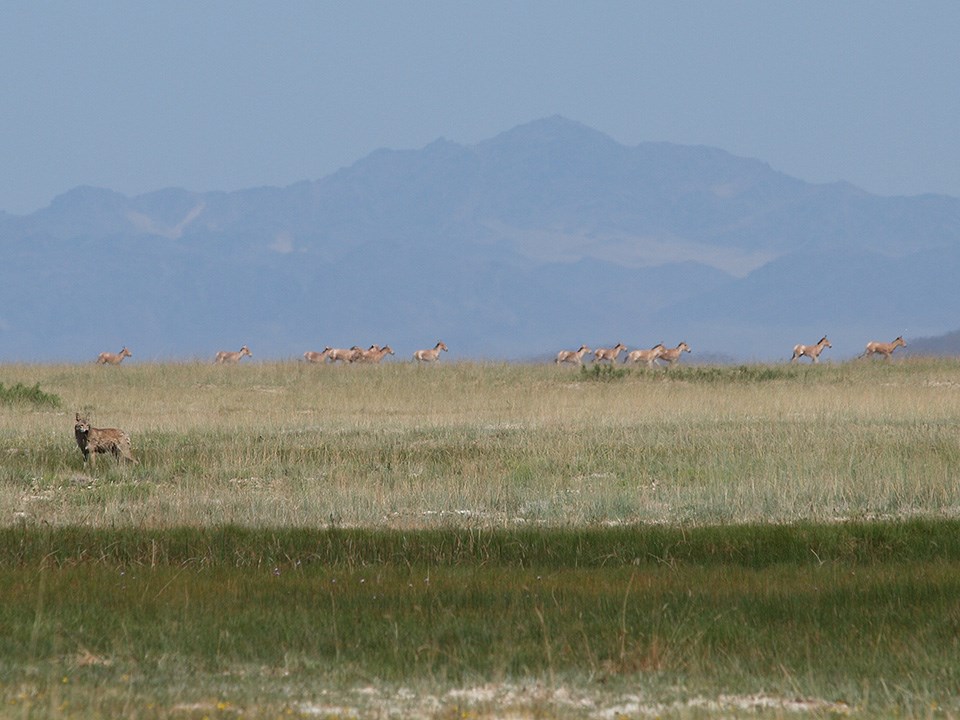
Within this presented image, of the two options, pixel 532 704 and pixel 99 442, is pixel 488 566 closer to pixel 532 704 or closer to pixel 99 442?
pixel 532 704

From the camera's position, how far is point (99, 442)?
22906 mm

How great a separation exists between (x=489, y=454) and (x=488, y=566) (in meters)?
9.85

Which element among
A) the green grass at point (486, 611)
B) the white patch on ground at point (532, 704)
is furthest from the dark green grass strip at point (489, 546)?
the white patch on ground at point (532, 704)

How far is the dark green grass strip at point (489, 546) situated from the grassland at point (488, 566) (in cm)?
4

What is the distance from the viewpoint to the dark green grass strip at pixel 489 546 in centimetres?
1570

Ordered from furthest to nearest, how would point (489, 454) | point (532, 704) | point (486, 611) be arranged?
point (489, 454), point (486, 611), point (532, 704)

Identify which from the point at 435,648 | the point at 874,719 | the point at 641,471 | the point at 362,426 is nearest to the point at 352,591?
the point at 435,648

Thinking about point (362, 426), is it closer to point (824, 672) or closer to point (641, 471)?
point (641, 471)

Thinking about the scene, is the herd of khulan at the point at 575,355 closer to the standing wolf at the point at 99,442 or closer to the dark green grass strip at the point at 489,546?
the standing wolf at the point at 99,442

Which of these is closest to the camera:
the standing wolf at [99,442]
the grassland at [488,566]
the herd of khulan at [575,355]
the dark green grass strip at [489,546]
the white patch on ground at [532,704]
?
the white patch on ground at [532,704]

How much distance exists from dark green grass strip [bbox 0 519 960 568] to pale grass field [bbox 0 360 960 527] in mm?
1084

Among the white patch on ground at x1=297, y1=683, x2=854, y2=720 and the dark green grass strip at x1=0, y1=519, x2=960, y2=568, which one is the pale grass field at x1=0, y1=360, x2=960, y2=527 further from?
the white patch on ground at x1=297, y1=683, x2=854, y2=720

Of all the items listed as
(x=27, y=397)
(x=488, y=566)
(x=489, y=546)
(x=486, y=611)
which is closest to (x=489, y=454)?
(x=489, y=546)

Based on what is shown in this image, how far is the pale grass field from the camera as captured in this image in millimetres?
18875
